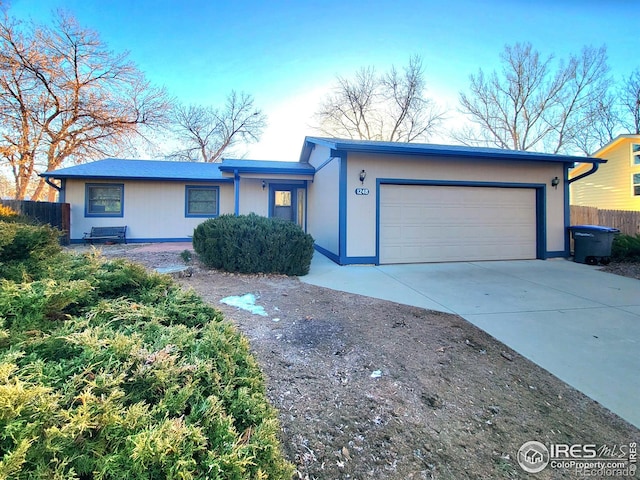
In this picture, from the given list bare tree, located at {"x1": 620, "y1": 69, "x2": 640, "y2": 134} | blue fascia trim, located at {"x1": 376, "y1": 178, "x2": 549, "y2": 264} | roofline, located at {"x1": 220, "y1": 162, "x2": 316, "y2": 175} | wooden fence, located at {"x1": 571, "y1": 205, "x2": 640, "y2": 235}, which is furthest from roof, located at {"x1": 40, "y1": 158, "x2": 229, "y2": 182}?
bare tree, located at {"x1": 620, "y1": 69, "x2": 640, "y2": 134}

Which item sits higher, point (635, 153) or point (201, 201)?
point (635, 153)

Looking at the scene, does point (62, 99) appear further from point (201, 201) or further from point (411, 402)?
point (411, 402)

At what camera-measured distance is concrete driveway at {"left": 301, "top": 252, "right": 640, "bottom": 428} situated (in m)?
2.67

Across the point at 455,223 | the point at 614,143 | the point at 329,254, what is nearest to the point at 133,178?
the point at 329,254

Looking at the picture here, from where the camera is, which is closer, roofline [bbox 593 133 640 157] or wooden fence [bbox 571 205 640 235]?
wooden fence [bbox 571 205 640 235]

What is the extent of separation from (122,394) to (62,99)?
19968 mm

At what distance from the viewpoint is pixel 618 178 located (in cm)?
1427

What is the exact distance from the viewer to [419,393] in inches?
91.2

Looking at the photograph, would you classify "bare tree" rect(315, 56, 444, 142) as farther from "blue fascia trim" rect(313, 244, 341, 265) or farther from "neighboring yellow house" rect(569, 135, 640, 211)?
"blue fascia trim" rect(313, 244, 341, 265)

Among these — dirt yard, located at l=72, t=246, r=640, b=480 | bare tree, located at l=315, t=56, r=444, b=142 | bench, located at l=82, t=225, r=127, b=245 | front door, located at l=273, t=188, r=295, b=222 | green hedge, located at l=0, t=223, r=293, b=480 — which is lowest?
dirt yard, located at l=72, t=246, r=640, b=480

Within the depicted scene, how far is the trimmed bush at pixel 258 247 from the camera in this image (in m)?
6.35

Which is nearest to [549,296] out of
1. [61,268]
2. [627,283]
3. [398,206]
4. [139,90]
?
[627,283]

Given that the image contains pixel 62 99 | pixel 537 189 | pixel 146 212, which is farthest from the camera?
pixel 62 99
